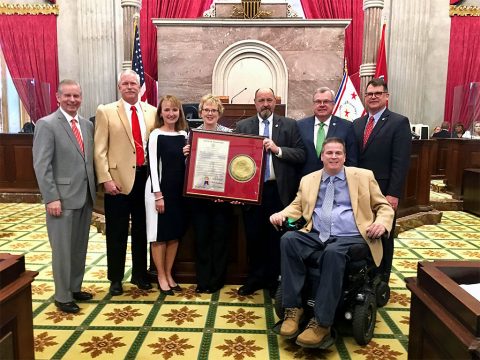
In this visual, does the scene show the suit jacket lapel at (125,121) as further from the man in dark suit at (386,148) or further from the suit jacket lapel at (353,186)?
the man in dark suit at (386,148)

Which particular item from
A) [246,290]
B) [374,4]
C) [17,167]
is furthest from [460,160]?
[17,167]

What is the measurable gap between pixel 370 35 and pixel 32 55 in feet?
24.7

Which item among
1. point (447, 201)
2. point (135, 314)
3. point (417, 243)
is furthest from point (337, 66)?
point (135, 314)

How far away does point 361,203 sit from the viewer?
2953 millimetres

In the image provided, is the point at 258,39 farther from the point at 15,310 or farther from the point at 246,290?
the point at 15,310

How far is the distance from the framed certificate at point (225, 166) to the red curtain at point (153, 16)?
668cm

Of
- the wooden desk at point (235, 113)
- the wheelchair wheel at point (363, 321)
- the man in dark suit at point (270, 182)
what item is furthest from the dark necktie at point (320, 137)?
the wooden desk at point (235, 113)

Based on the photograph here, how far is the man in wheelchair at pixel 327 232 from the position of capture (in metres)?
2.62

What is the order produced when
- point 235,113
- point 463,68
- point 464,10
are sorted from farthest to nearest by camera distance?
point 463,68
point 464,10
point 235,113

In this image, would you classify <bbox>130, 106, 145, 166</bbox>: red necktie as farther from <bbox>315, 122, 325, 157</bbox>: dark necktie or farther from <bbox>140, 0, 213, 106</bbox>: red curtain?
<bbox>140, 0, 213, 106</bbox>: red curtain

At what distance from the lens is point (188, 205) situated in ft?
12.1

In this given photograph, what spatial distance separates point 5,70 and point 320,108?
10068mm

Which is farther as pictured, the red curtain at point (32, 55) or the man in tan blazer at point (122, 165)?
the red curtain at point (32, 55)

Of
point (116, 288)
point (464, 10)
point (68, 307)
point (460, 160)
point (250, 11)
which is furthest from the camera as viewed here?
point (464, 10)
